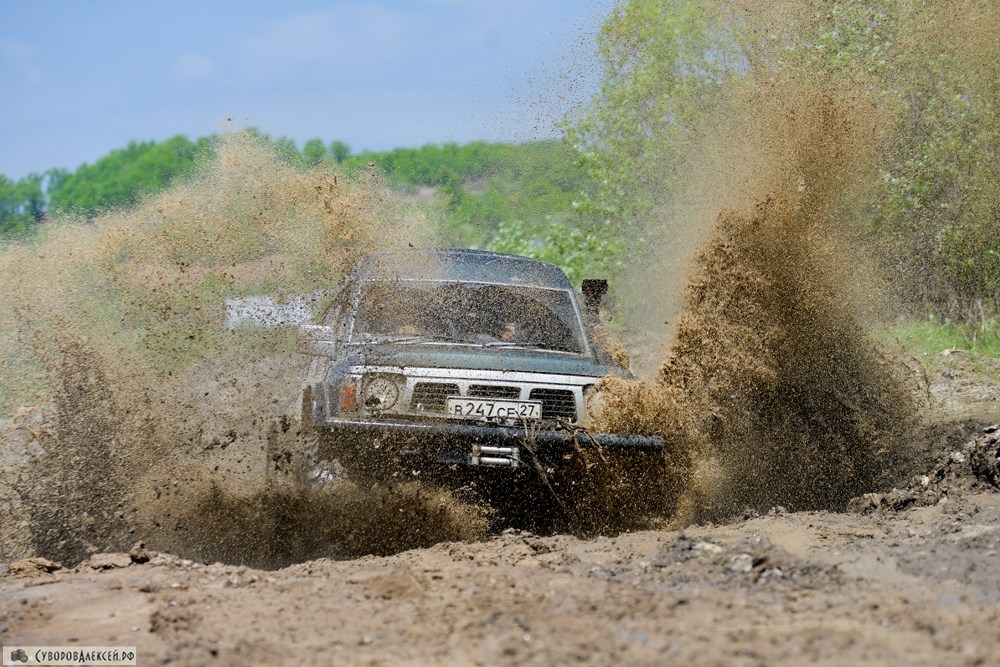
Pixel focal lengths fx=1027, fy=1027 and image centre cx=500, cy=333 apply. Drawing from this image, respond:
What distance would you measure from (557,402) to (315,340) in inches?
66.0

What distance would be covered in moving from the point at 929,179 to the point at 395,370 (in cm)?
929

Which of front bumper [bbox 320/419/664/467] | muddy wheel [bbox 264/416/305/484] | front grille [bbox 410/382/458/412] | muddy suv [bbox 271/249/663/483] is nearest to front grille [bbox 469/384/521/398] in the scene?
muddy suv [bbox 271/249/663/483]

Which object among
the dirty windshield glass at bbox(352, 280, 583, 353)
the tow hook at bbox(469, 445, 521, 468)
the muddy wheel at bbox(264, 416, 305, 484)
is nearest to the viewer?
the tow hook at bbox(469, 445, 521, 468)

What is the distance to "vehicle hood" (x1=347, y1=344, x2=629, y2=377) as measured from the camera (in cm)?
646

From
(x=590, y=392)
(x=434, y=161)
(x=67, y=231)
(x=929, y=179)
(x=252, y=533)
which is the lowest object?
(x=252, y=533)

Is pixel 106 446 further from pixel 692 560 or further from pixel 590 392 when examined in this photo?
pixel 692 560

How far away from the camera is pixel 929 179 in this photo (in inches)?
513

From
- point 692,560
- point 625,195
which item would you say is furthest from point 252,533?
point 625,195

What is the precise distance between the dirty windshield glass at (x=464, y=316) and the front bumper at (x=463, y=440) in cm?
102

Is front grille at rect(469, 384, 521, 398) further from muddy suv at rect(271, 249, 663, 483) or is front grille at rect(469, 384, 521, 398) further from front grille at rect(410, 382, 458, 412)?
front grille at rect(410, 382, 458, 412)

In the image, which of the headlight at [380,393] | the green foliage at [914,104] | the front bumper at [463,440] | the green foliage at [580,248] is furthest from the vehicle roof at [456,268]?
the green foliage at [580,248]

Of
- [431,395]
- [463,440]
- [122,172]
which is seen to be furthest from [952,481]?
[122,172]

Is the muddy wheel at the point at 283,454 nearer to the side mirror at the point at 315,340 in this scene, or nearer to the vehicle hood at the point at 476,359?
the side mirror at the point at 315,340

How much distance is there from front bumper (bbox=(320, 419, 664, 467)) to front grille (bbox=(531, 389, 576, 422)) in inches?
12.0
